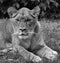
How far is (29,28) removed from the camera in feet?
17.1

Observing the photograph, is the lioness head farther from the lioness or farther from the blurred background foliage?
the blurred background foliage

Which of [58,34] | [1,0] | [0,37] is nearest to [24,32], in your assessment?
[0,37]

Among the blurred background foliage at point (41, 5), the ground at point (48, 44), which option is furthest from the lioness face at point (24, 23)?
the blurred background foliage at point (41, 5)

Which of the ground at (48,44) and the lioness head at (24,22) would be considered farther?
the ground at (48,44)

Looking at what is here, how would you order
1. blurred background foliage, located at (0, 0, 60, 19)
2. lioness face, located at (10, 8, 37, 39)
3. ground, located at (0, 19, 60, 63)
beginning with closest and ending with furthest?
lioness face, located at (10, 8, 37, 39) → ground, located at (0, 19, 60, 63) → blurred background foliage, located at (0, 0, 60, 19)

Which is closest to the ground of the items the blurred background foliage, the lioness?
A: the lioness

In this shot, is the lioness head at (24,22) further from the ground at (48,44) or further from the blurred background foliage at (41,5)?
the blurred background foliage at (41,5)

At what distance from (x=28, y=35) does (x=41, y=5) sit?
6.54 meters

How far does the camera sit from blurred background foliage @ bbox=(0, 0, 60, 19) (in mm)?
11633

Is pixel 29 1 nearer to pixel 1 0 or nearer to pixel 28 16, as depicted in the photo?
pixel 1 0

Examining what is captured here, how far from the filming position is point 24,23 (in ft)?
17.0

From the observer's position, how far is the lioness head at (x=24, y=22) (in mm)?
5137

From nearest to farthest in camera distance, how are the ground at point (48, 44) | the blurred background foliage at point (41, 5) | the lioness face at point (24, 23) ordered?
the lioness face at point (24, 23)
the ground at point (48, 44)
the blurred background foliage at point (41, 5)

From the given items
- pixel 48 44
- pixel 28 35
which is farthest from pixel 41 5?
pixel 28 35
